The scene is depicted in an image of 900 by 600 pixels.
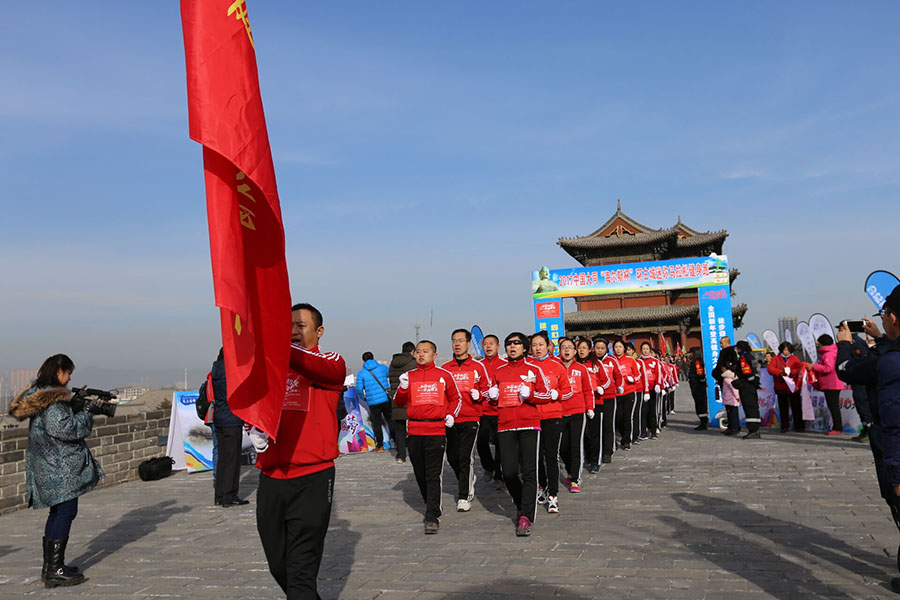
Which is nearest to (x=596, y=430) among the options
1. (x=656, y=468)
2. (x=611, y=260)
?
(x=656, y=468)

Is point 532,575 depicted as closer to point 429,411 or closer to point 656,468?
point 429,411

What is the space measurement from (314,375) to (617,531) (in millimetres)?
4042

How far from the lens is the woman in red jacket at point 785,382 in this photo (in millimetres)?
14688

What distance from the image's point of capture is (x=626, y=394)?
1319 centimetres

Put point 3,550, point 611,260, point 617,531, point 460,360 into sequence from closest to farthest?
point 617,531 → point 3,550 → point 460,360 → point 611,260

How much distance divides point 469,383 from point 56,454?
436 cm

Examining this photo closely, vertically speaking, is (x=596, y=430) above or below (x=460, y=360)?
below

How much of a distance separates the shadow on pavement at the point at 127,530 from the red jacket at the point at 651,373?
926cm

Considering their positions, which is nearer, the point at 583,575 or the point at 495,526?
the point at 583,575

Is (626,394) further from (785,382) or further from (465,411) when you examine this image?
(465,411)

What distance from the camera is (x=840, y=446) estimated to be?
480 inches

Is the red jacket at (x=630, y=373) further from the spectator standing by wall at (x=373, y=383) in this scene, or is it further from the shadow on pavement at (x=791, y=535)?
the shadow on pavement at (x=791, y=535)

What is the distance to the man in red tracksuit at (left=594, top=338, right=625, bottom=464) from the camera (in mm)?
11344

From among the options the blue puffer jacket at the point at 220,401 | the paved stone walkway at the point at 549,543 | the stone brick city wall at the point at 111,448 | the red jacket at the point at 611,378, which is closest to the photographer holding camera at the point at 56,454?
the paved stone walkway at the point at 549,543
